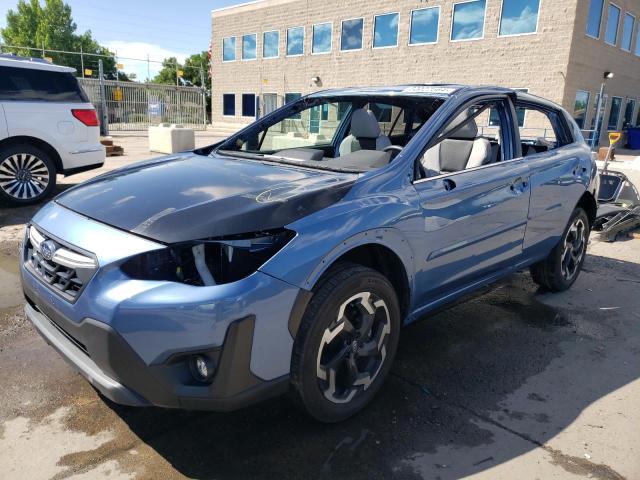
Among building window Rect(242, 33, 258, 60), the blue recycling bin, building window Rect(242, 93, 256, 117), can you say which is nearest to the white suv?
the blue recycling bin

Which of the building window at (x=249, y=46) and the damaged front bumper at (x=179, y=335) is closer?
the damaged front bumper at (x=179, y=335)

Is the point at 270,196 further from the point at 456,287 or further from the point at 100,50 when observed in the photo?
the point at 100,50

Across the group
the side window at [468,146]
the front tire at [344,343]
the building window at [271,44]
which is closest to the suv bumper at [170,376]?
the front tire at [344,343]

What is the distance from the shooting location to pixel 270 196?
2512mm

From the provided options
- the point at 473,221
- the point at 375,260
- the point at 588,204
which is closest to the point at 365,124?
the point at 473,221

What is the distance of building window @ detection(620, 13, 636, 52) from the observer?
856 inches

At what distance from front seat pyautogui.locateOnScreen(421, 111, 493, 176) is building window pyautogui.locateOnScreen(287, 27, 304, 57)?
82.7 ft

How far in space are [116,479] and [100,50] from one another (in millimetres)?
74496

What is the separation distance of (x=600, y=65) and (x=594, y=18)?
1901 mm

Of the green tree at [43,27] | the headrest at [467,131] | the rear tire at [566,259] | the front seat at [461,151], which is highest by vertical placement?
the green tree at [43,27]

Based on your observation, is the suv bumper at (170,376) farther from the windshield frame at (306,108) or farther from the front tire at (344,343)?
the windshield frame at (306,108)

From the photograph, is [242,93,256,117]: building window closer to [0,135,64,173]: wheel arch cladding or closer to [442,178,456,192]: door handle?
[0,135,64,173]: wheel arch cladding

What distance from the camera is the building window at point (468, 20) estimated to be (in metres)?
20.0

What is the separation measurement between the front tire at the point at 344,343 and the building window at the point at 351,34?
2377 centimetres
